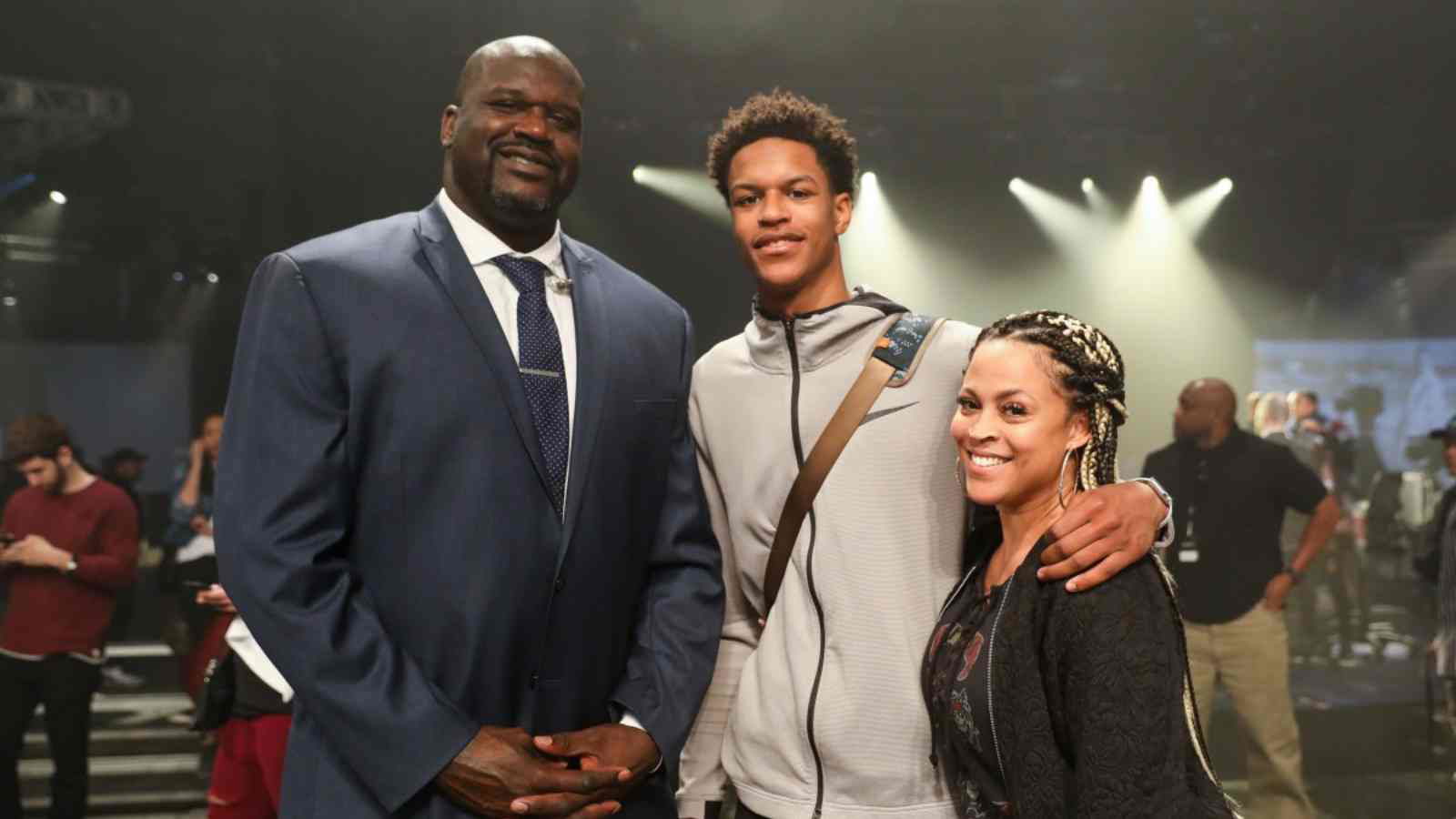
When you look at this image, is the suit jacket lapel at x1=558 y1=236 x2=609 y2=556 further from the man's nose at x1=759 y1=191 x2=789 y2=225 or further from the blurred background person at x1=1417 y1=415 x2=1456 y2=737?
the blurred background person at x1=1417 y1=415 x2=1456 y2=737

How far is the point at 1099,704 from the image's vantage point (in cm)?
139

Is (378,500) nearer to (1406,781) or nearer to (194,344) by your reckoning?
(194,344)

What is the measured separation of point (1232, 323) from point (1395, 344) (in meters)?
0.76

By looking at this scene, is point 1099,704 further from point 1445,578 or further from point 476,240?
point 1445,578

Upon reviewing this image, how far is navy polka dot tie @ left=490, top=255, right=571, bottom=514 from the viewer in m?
1.65

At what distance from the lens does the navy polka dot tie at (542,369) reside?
5.41ft

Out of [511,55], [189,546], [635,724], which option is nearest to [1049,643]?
[635,724]

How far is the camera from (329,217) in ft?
17.6

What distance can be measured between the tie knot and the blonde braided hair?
2.18 ft

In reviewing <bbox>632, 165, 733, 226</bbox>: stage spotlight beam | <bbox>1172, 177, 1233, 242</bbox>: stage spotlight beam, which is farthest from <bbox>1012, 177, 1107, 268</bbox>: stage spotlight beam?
<bbox>632, 165, 733, 226</bbox>: stage spotlight beam

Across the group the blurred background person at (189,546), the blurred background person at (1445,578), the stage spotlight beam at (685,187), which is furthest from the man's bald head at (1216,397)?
the blurred background person at (189,546)

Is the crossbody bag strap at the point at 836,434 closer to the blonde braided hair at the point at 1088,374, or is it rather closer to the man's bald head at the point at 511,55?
the blonde braided hair at the point at 1088,374

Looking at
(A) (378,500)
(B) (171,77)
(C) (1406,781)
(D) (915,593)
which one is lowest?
(C) (1406,781)

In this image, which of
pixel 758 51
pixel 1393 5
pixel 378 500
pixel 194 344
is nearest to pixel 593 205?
pixel 758 51
